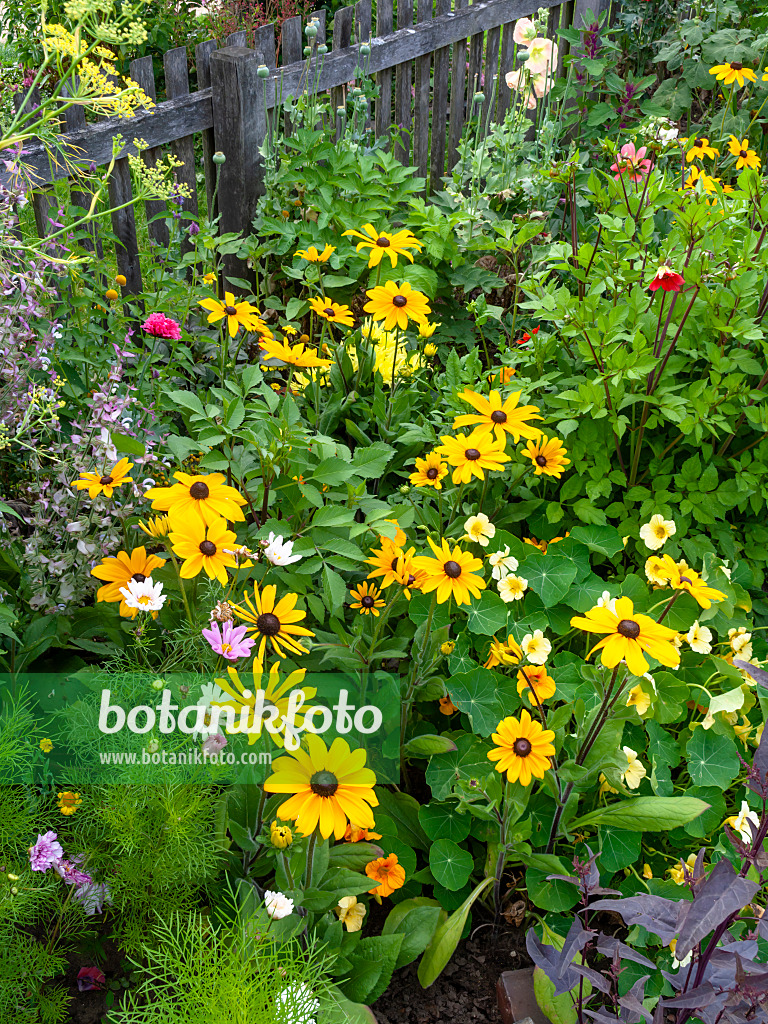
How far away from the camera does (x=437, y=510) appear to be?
2.14 meters

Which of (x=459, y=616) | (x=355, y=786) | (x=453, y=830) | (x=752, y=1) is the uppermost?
(x=752, y=1)

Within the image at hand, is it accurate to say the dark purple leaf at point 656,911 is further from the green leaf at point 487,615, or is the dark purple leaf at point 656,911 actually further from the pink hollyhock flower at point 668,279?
the pink hollyhock flower at point 668,279

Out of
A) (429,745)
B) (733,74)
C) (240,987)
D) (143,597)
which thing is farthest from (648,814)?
(733,74)

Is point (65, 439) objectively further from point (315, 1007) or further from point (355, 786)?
point (315, 1007)

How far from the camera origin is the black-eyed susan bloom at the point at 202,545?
4.61 feet

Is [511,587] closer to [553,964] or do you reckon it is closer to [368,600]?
[368,600]

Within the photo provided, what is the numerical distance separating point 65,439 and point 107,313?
1.42ft

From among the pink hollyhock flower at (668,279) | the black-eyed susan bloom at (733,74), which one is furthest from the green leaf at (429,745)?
the black-eyed susan bloom at (733,74)

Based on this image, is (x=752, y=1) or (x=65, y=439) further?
(x=752, y=1)

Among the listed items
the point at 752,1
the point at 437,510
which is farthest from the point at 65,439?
the point at 752,1

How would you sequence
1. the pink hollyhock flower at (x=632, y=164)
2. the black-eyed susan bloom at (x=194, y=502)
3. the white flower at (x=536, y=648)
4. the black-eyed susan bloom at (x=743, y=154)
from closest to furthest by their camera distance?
1. the black-eyed susan bloom at (x=194, y=502)
2. the white flower at (x=536, y=648)
3. the pink hollyhock flower at (x=632, y=164)
4. the black-eyed susan bloom at (x=743, y=154)

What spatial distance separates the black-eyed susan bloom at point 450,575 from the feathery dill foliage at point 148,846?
55 cm

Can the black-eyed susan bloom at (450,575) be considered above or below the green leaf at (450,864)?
above

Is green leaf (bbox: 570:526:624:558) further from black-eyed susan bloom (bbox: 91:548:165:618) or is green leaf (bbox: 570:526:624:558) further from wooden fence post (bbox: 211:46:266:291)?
wooden fence post (bbox: 211:46:266:291)
